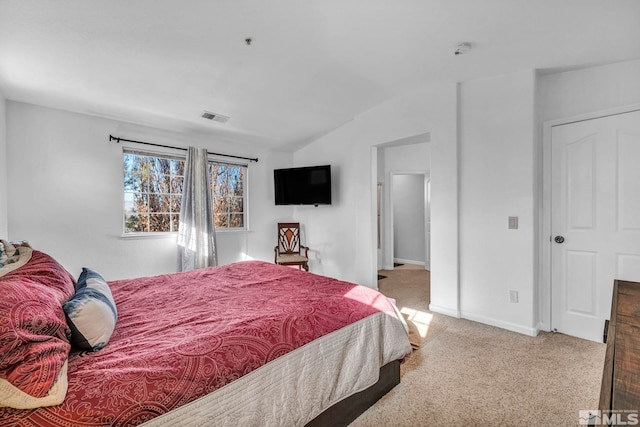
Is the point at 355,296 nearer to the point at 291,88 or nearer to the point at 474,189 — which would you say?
the point at 474,189

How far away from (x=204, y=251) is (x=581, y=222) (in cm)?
412

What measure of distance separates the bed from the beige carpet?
206 millimetres

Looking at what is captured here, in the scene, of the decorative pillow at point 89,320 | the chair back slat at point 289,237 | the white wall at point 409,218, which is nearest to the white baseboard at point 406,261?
the white wall at point 409,218

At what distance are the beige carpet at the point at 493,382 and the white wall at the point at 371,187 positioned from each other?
2.72 ft

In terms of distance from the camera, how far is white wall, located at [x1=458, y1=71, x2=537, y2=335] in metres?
2.89

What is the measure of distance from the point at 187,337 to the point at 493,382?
200 cm

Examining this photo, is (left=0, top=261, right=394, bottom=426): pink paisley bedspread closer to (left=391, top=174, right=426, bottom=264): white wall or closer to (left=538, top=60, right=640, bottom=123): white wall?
(left=538, top=60, right=640, bottom=123): white wall

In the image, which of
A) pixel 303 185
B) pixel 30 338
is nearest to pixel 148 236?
pixel 303 185

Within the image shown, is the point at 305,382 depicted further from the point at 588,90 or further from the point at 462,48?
the point at 588,90

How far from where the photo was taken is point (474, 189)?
3.23m

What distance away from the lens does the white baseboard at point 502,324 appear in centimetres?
285

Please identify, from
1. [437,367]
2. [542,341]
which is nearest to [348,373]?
[437,367]

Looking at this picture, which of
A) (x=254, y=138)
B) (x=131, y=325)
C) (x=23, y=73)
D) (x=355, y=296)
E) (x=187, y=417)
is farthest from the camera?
(x=254, y=138)

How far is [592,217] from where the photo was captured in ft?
8.92
